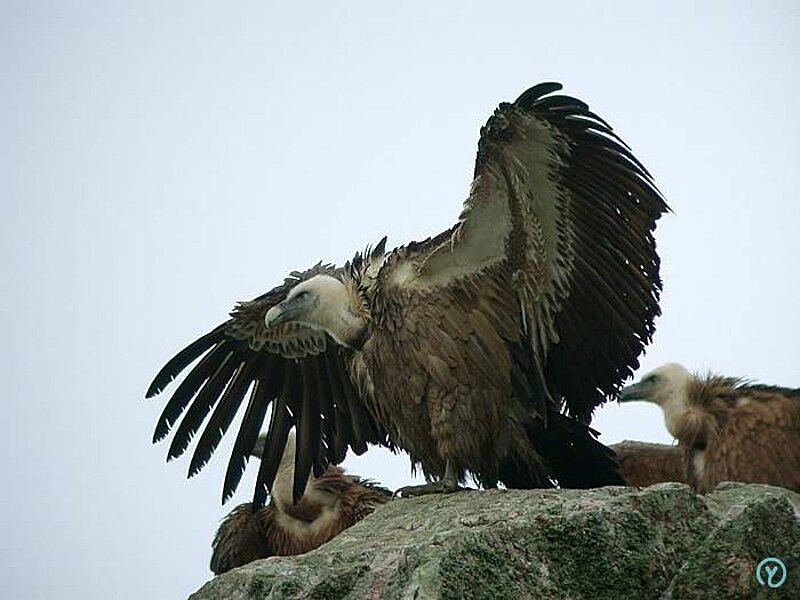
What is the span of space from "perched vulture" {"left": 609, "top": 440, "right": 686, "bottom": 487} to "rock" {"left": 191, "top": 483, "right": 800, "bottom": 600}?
4.12 meters

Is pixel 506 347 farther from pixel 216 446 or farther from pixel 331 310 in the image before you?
pixel 216 446

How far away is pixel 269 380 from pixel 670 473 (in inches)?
107

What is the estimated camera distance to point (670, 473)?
8.30 metres

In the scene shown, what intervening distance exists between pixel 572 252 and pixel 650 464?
2773mm

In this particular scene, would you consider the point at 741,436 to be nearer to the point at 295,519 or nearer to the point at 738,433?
the point at 738,433

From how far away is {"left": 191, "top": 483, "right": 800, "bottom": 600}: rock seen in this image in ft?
12.4

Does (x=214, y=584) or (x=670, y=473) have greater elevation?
(x=670, y=473)

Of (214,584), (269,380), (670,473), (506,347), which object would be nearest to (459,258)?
(506,347)
